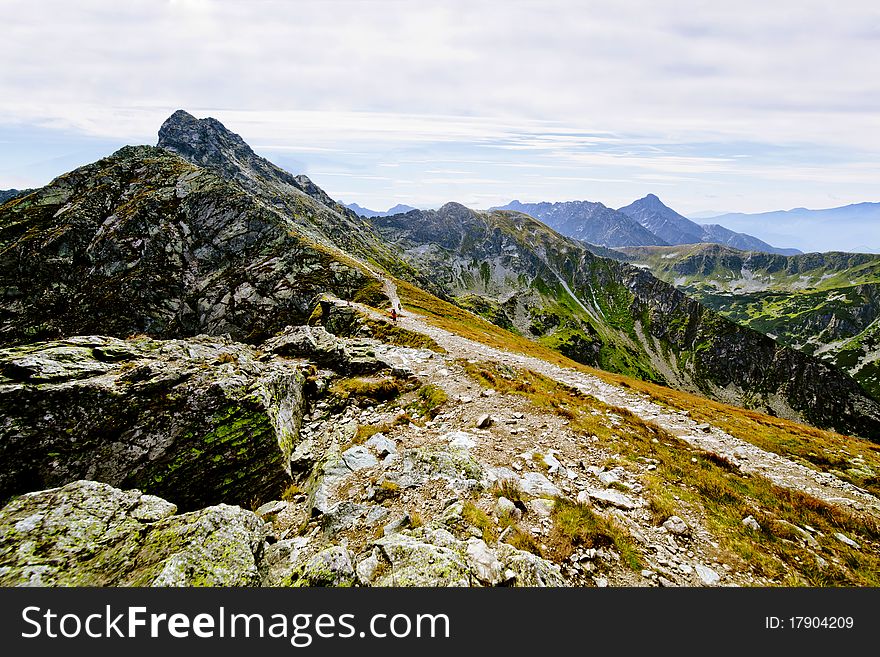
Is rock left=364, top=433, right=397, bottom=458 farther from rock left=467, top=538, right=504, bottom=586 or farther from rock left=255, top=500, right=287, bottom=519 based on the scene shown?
rock left=467, top=538, right=504, bottom=586

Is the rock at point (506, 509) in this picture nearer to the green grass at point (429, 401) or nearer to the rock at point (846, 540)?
the green grass at point (429, 401)

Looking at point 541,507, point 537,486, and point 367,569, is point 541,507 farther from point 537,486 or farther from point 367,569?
point 367,569

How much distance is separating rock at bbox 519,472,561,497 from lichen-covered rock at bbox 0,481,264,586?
7.40m

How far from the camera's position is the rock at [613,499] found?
417 inches

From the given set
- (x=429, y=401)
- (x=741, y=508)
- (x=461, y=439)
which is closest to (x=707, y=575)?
(x=741, y=508)

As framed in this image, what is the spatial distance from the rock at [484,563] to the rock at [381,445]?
6131 millimetres

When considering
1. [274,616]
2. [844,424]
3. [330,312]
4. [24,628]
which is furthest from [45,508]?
[844,424]

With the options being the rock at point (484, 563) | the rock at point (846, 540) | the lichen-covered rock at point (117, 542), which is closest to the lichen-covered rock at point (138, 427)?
the lichen-covered rock at point (117, 542)

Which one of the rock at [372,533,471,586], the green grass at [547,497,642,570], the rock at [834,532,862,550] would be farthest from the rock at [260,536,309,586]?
the rock at [834,532,862,550]

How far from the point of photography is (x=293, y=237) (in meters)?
90.6

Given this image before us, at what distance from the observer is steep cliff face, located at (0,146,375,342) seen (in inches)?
3029

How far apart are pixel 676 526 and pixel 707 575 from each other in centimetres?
151

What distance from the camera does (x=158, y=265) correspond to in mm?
87562

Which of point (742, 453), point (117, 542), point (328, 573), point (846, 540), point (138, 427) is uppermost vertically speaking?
point (138, 427)
